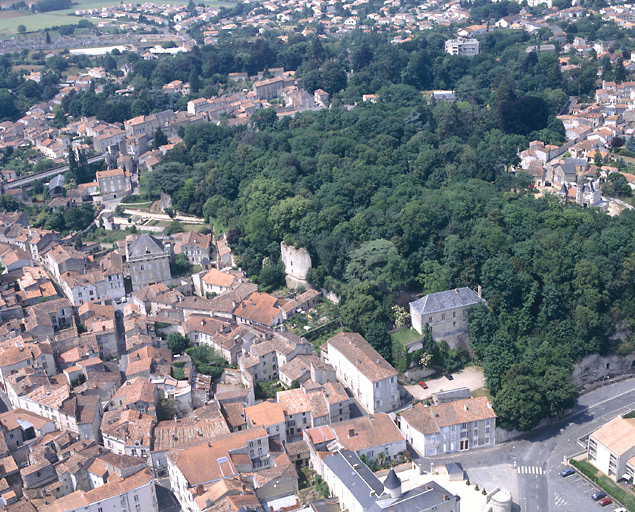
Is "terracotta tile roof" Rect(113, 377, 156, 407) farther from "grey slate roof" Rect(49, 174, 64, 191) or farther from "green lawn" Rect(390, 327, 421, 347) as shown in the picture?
"grey slate roof" Rect(49, 174, 64, 191)

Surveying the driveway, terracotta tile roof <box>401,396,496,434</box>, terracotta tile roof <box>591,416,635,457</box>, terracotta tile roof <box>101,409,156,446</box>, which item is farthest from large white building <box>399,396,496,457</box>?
terracotta tile roof <box>101,409,156,446</box>

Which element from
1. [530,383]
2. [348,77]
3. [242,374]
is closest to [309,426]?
[242,374]

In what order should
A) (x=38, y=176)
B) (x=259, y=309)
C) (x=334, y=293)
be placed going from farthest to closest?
1. (x=38, y=176)
2. (x=334, y=293)
3. (x=259, y=309)

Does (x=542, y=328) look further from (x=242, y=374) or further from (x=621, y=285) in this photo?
(x=242, y=374)

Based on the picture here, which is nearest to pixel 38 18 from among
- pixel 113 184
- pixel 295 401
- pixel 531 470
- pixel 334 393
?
pixel 113 184

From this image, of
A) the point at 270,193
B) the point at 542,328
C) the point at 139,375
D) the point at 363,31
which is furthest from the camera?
the point at 363,31

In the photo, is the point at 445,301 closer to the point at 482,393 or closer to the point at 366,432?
the point at 482,393

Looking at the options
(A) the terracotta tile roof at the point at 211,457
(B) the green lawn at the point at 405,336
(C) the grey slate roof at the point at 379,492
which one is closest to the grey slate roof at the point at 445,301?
(B) the green lawn at the point at 405,336
